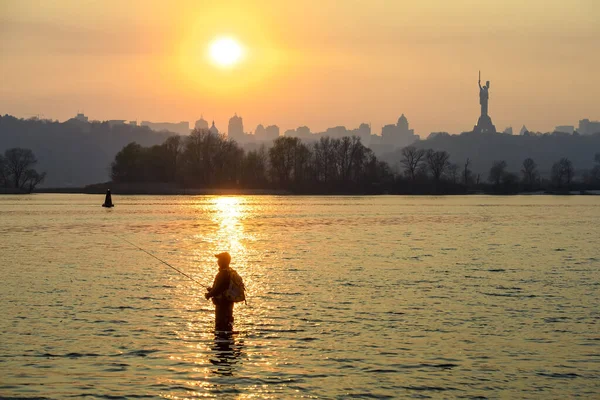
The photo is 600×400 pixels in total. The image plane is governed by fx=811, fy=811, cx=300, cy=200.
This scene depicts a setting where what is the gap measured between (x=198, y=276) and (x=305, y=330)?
13788mm

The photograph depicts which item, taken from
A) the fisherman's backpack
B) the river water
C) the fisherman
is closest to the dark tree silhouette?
the river water

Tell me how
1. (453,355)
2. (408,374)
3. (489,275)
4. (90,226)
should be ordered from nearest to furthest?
(408,374), (453,355), (489,275), (90,226)

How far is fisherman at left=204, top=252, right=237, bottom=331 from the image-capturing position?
19.8 meters

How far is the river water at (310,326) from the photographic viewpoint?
16.2 metres

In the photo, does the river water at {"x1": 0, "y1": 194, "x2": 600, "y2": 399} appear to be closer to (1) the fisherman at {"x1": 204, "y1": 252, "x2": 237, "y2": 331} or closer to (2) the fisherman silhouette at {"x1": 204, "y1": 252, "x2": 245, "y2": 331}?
(1) the fisherman at {"x1": 204, "y1": 252, "x2": 237, "y2": 331}

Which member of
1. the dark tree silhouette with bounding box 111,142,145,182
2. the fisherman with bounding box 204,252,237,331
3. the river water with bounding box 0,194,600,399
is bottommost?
the river water with bounding box 0,194,600,399

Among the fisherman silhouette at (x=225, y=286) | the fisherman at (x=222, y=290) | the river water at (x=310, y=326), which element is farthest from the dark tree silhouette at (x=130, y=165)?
the fisherman silhouette at (x=225, y=286)

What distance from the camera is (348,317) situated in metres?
23.7

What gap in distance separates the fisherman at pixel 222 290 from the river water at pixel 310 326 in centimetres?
62

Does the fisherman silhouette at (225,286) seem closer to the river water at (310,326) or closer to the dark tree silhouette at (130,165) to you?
the river water at (310,326)

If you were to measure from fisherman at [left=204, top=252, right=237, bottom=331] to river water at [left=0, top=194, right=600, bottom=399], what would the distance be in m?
0.62

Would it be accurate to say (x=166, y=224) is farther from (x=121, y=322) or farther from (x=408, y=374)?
(x=408, y=374)

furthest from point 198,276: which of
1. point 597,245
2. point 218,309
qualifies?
point 597,245

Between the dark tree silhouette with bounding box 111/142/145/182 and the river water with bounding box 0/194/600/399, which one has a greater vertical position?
the dark tree silhouette with bounding box 111/142/145/182
